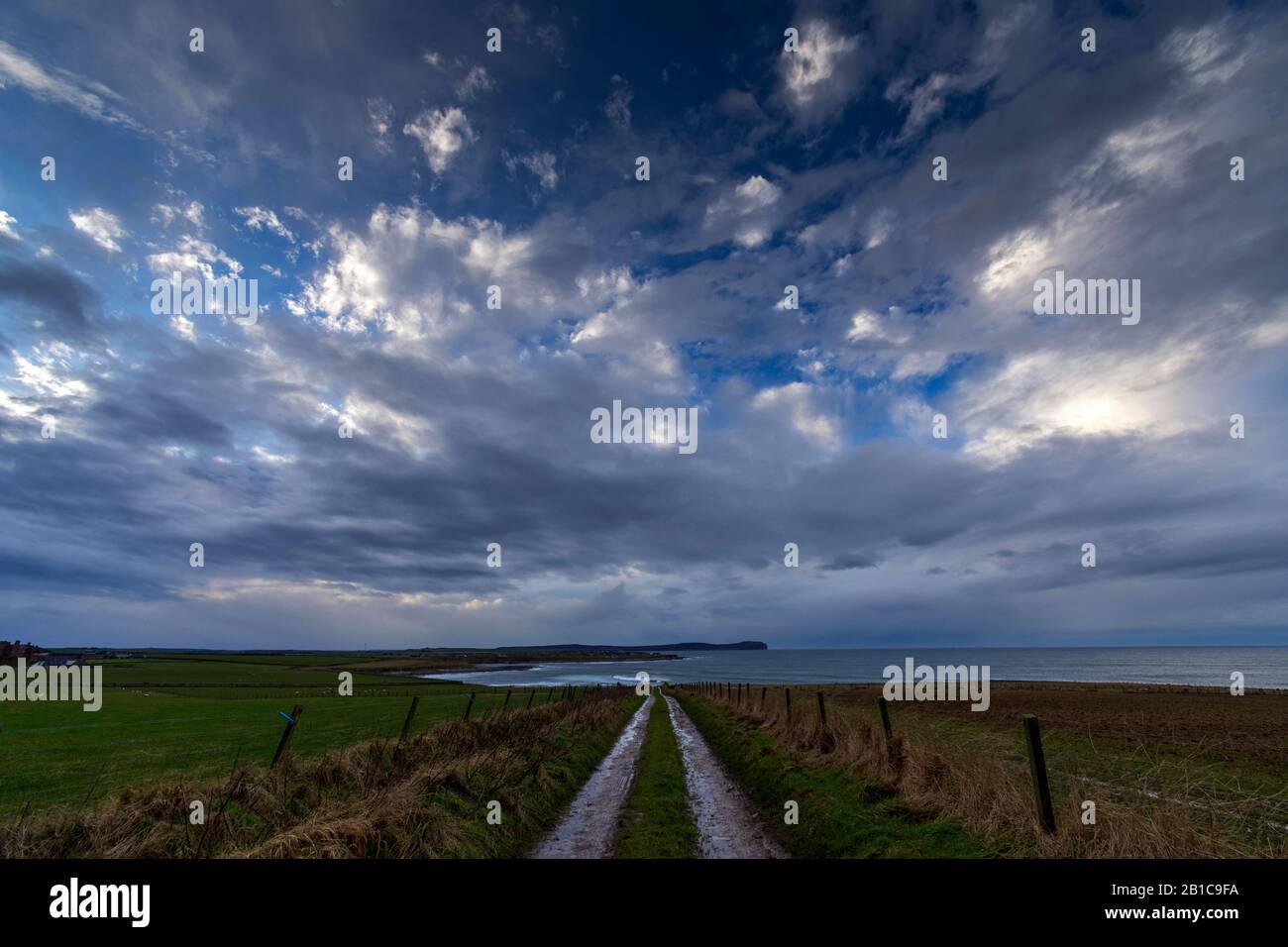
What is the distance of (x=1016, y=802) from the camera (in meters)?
9.23

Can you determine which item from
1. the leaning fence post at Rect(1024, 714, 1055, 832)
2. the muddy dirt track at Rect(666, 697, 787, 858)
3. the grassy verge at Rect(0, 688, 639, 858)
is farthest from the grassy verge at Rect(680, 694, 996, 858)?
the grassy verge at Rect(0, 688, 639, 858)

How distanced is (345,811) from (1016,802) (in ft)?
32.8

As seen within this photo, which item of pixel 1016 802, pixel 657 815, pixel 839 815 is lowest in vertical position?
pixel 657 815

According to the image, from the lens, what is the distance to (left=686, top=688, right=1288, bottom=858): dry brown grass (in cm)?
708

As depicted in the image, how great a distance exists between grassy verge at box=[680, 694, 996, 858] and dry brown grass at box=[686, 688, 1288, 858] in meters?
0.26

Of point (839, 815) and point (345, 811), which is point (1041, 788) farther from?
point (345, 811)

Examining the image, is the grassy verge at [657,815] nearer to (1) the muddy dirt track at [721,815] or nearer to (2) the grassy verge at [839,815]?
(1) the muddy dirt track at [721,815]

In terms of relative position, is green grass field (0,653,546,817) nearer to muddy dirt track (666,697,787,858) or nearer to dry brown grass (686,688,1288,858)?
muddy dirt track (666,697,787,858)

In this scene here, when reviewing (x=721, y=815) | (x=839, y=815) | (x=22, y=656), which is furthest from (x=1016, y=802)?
(x=22, y=656)

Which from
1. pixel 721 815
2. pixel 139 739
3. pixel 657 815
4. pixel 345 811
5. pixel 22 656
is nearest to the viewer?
pixel 345 811

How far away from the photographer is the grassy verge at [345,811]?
7.56m

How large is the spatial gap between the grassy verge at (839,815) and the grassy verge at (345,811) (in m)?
4.85
